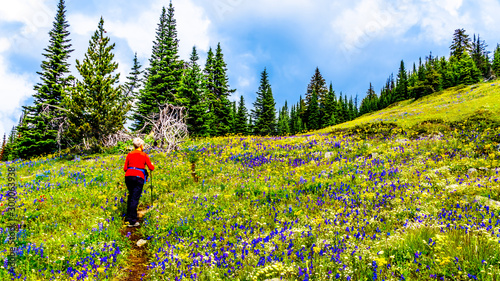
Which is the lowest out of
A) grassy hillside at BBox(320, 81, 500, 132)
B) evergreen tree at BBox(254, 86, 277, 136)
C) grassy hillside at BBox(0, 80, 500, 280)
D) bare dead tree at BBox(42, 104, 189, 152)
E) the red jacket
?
grassy hillside at BBox(0, 80, 500, 280)

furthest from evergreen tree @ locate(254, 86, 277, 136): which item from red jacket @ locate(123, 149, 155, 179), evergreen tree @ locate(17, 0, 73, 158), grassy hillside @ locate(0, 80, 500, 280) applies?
red jacket @ locate(123, 149, 155, 179)

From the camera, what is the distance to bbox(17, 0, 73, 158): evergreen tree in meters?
28.0

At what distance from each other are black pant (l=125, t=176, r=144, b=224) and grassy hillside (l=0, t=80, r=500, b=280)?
1.07ft

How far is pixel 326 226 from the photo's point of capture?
639cm

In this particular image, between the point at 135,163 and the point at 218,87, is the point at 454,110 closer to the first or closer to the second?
the point at 135,163

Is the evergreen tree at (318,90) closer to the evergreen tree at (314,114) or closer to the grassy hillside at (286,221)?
the evergreen tree at (314,114)

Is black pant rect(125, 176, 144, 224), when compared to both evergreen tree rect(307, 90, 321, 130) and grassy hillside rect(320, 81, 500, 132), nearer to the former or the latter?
grassy hillside rect(320, 81, 500, 132)

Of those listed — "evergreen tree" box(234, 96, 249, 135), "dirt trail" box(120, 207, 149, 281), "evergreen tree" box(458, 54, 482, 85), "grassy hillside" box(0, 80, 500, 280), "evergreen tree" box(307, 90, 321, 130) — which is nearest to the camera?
"grassy hillside" box(0, 80, 500, 280)

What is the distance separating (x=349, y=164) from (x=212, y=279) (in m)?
9.13

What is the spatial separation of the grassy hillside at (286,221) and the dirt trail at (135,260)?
101 mm

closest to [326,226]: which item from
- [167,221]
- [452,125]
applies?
[167,221]

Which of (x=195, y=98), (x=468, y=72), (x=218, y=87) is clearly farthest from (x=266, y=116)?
(x=468, y=72)

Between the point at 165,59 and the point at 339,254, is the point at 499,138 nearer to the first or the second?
the point at 339,254

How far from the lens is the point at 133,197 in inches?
324
